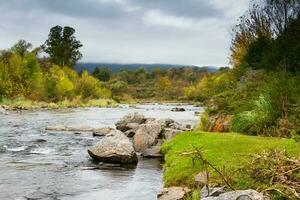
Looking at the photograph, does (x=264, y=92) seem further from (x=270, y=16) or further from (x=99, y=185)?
(x=270, y=16)

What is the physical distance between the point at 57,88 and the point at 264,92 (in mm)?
68406

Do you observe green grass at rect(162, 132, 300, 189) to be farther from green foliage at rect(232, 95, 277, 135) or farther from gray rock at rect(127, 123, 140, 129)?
gray rock at rect(127, 123, 140, 129)

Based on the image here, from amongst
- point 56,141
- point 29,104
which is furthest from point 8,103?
point 56,141

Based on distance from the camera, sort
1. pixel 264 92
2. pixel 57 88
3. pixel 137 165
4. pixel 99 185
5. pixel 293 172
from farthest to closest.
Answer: pixel 57 88, pixel 264 92, pixel 137 165, pixel 99 185, pixel 293 172

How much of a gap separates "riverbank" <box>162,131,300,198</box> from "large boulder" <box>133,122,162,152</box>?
4.94m

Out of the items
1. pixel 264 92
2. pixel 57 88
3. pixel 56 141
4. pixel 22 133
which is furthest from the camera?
pixel 57 88

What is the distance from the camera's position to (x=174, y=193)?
39.7 feet

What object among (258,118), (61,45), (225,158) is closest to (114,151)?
(258,118)

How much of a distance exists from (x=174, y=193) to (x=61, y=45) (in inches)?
3988

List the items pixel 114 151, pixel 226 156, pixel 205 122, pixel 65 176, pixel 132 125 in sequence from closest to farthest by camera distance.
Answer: pixel 226 156 → pixel 65 176 → pixel 114 151 → pixel 205 122 → pixel 132 125

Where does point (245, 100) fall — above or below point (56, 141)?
above

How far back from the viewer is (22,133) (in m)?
31.7

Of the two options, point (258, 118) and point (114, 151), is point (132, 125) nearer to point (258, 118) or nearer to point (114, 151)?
point (114, 151)

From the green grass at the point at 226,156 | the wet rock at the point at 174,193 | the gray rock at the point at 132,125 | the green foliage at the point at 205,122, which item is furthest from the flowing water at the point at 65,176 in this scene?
the gray rock at the point at 132,125
